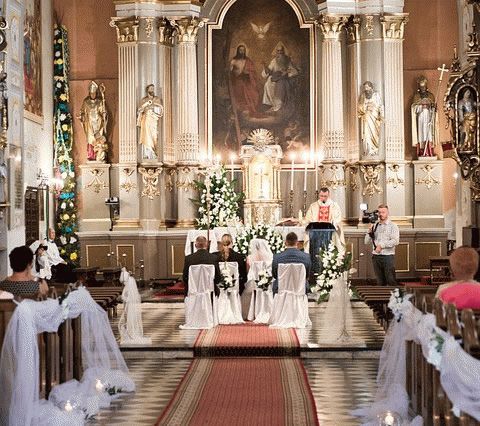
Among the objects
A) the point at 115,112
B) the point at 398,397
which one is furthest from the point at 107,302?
the point at 115,112

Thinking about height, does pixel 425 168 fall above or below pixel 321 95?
below

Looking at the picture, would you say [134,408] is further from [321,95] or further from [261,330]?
[321,95]

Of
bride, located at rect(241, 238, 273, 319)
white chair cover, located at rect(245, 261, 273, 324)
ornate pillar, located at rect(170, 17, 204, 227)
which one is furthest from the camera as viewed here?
ornate pillar, located at rect(170, 17, 204, 227)

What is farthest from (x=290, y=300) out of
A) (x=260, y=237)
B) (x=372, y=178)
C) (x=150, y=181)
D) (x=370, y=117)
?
(x=150, y=181)

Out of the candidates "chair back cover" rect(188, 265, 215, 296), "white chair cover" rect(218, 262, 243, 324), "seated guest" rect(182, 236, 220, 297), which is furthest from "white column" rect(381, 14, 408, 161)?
"chair back cover" rect(188, 265, 215, 296)

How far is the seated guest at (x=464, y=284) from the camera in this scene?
8727 mm

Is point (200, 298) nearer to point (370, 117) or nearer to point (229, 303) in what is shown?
point (229, 303)

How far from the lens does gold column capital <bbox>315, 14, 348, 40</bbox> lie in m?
25.5

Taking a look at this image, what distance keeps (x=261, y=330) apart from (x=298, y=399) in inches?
207

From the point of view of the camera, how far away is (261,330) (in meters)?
16.3

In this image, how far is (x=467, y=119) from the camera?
1644 centimetres

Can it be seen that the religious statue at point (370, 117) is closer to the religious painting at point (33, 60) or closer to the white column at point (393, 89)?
the white column at point (393, 89)

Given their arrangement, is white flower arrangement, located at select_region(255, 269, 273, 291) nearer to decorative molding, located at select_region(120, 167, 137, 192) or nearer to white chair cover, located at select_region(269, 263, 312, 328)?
white chair cover, located at select_region(269, 263, 312, 328)

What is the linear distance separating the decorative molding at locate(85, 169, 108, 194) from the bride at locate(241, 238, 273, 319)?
248 inches
